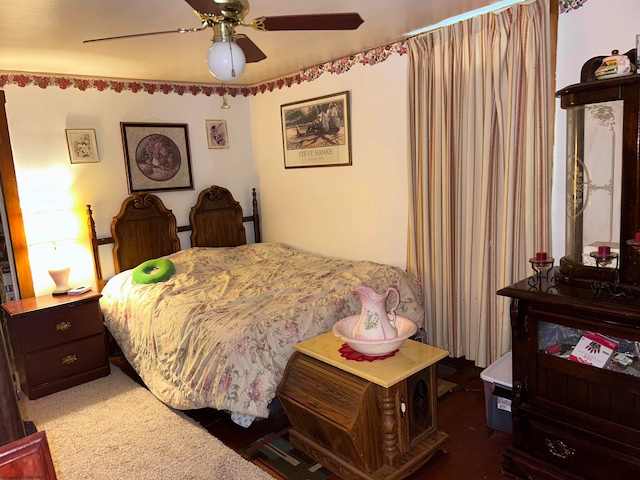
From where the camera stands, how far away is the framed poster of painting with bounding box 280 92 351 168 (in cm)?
386

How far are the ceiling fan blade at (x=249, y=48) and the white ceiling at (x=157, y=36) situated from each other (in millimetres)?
353

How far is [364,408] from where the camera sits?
78.6 inches

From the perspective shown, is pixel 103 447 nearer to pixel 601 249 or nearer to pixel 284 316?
pixel 284 316

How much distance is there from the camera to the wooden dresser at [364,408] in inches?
79.9

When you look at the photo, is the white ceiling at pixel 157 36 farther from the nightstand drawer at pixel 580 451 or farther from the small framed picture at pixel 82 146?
the nightstand drawer at pixel 580 451

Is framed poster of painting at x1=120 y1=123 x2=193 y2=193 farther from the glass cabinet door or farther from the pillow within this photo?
the glass cabinet door

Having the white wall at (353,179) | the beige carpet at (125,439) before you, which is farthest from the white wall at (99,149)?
the beige carpet at (125,439)

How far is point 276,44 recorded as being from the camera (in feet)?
10.4

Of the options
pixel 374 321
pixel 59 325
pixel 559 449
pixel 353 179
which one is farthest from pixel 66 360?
pixel 559 449

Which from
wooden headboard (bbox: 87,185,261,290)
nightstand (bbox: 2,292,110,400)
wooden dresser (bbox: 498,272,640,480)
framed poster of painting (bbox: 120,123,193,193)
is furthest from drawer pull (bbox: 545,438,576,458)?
framed poster of painting (bbox: 120,123,193,193)

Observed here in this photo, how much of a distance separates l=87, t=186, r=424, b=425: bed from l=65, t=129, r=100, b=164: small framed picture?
0.45 metres

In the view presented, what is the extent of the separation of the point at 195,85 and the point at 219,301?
7.67ft

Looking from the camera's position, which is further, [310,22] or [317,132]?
[317,132]

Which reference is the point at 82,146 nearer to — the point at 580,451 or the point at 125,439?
the point at 125,439
